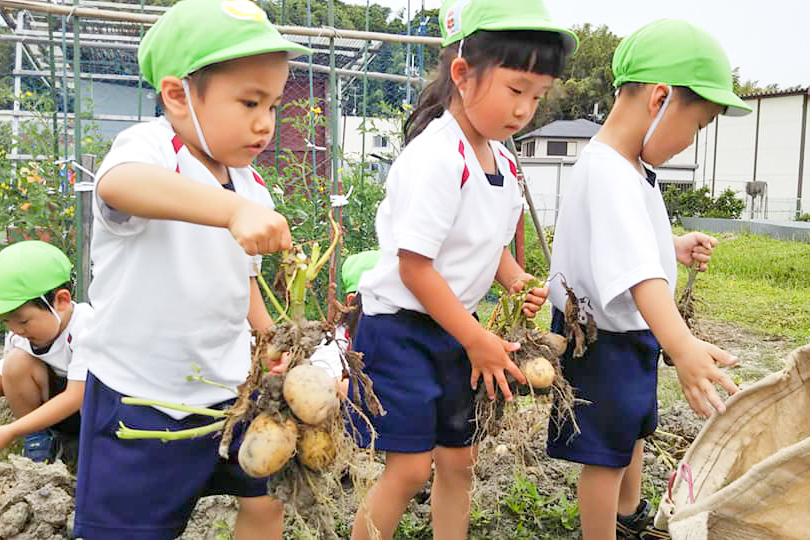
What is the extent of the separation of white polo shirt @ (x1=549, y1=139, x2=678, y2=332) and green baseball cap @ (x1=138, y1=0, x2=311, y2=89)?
2.71 feet

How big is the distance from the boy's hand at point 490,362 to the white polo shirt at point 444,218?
0.16 metres

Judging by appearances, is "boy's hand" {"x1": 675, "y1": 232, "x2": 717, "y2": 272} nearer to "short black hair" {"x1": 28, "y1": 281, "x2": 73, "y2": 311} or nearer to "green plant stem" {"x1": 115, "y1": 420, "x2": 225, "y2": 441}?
"green plant stem" {"x1": 115, "y1": 420, "x2": 225, "y2": 441}

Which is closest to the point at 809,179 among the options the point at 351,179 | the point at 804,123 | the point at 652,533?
the point at 804,123

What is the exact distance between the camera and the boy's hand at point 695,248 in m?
2.21

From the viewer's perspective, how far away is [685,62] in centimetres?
185

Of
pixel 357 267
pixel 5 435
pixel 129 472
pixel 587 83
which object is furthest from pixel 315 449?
pixel 587 83

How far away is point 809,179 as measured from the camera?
88.5 feet

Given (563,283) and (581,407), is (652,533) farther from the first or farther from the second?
(563,283)

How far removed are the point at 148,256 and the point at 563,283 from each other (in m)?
1.04

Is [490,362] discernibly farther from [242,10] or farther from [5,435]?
[5,435]

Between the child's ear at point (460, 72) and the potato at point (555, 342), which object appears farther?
the potato at point (555, 342)

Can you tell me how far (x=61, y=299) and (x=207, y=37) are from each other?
128cm

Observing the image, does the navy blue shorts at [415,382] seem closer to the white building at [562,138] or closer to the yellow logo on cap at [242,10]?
the yellow logo on cap at [242,10]

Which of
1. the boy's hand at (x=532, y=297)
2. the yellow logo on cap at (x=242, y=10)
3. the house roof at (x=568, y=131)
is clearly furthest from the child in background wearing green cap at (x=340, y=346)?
the house roof at (x=568, y=131)
